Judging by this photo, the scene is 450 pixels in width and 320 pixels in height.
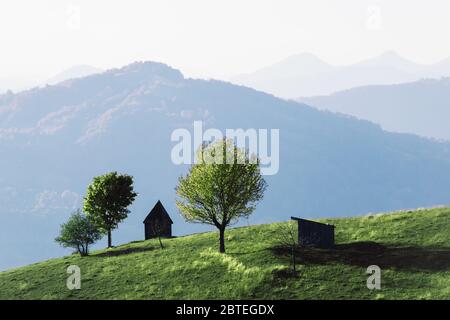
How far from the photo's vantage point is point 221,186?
184 ft

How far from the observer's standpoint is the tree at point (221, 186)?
5622cm

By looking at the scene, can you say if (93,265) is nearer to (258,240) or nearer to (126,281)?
(126,281)

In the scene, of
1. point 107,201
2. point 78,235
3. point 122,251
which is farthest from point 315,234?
point 107,201

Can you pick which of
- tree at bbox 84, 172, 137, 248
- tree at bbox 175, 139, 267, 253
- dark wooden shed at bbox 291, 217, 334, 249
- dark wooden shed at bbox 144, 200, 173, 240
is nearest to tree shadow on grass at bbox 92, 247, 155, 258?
tree at bbox 84, 172, 137, 248

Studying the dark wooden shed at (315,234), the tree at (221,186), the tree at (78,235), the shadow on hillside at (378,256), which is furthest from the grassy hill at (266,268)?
the tree at (78,235)

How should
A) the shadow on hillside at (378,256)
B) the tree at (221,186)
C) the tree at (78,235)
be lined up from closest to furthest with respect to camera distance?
the shadow on hillside at (378,256) → the tree at (221,186) → the tree at (78,235)

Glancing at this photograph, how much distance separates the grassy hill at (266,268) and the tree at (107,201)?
30.0 ft

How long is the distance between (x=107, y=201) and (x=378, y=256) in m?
39.3

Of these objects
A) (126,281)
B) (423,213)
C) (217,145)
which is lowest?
(126,281)

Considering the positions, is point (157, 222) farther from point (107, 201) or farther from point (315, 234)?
point (315, 234)

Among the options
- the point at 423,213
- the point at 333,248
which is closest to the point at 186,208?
the point at 333,248

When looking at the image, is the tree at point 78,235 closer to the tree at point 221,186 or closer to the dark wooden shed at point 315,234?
the tree at point 221,186
